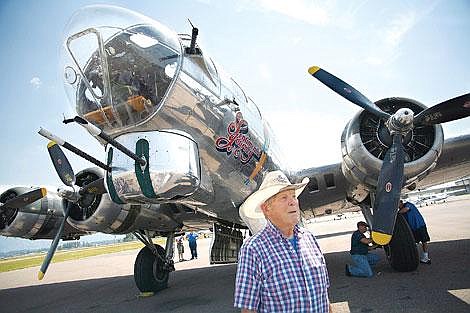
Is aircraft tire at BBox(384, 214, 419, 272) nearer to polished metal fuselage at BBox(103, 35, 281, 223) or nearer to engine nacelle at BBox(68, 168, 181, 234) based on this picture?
polished metal fuselage at BBox(103, 35, 281, 223)

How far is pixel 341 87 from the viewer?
6.17 meters

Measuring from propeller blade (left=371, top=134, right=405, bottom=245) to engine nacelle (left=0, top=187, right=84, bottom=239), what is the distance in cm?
712

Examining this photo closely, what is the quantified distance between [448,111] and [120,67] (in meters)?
5.04

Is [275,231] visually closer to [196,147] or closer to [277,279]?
[277,279]

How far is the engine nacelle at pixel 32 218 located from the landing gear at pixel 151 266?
238 centimetres

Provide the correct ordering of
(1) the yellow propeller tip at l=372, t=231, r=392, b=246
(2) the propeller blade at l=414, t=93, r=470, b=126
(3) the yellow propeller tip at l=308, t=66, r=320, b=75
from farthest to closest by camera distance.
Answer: (3) the yellow propeller tip at l=308, t=66, r=320, b=75, (2) the propeller blade at l=414, t=93, r=470, b=126, (1) the yellow propeller tip at l=372, t=231, r=392, b=246

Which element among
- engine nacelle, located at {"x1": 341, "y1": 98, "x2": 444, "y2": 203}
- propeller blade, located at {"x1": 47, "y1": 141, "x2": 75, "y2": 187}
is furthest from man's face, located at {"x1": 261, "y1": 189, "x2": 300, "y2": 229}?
propeller blade, located at {"x1": 47, "y1": 141, "x2": 75, "y2": 187}

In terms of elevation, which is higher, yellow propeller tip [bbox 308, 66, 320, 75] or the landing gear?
yellow propeller tip [bbox 308, 66, 320, 75]

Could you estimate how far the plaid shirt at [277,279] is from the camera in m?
1.81

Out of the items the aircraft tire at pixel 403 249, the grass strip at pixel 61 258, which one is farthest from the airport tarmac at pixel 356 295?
the grass strip at pixel 61 258

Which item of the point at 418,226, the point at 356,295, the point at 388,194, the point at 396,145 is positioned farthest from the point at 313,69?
the point at 418,226

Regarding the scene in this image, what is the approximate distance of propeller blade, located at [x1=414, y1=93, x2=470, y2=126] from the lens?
528 cm

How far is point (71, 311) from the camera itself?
24.2 ft

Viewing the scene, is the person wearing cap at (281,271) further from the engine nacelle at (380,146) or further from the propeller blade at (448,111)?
the propeller blade at (448,111)
